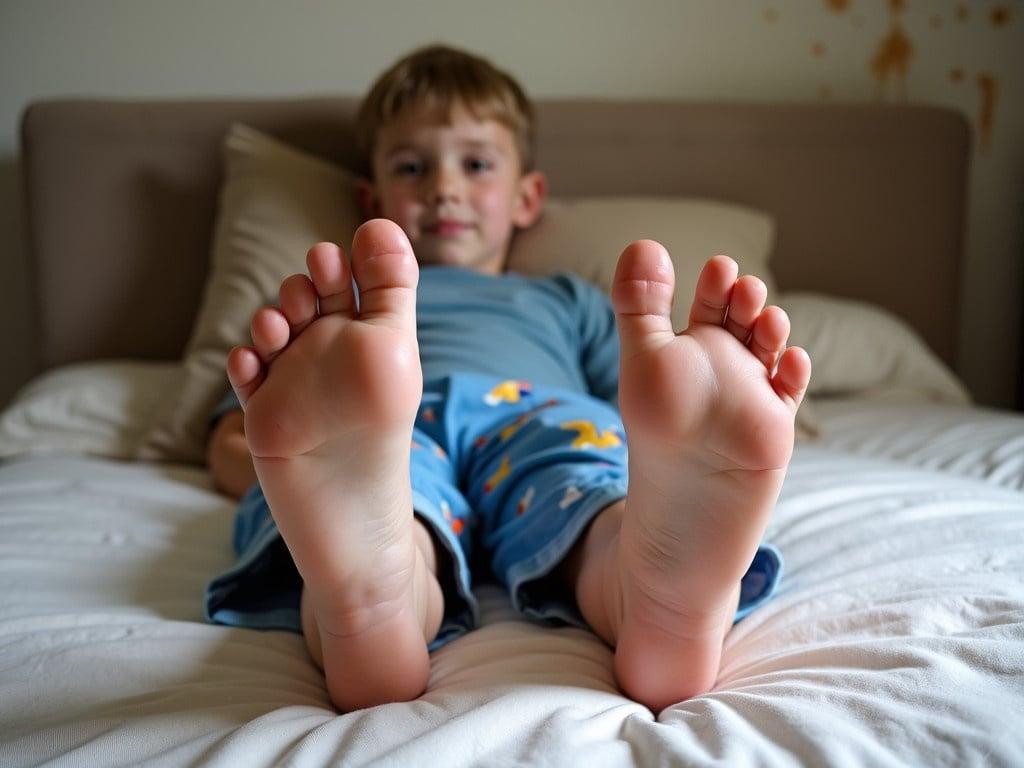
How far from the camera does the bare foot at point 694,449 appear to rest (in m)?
0.56

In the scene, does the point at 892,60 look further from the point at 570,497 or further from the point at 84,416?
the point at 84,416

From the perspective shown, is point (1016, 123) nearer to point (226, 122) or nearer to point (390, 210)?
point (390, 210)

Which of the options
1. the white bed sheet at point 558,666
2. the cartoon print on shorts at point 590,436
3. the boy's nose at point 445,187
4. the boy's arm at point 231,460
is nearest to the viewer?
the white bed sheet at point 558,666

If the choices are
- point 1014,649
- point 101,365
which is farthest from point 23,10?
point 1014,649

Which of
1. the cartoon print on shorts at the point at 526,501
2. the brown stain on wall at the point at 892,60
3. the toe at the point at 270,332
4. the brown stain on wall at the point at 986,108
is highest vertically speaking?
the brown stain on wall at the point at 892,60

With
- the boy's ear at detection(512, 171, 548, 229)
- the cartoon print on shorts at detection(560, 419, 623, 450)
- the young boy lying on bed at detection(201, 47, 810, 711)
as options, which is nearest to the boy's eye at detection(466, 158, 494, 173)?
the boy's ear at detection(512, 171, 548, 229)

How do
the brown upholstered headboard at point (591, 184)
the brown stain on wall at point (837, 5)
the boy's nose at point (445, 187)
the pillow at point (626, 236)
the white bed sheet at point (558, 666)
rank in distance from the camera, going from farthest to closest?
1. the brown stain on wall at point (837, 5)
2. the brown upholstered headboard at point (591, 184)
3. the pillow at point (626, 236)
4. the boy's nose at point (445, 187)
5. the white bed sheet at point (558, 666)

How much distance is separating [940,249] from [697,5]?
2.30 feet

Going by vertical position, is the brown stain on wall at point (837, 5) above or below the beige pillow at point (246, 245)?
above

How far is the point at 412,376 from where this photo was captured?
0.59m

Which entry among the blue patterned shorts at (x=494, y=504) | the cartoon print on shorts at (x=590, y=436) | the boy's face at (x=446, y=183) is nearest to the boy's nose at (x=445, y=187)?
the boy's face at (x=446, y=183)

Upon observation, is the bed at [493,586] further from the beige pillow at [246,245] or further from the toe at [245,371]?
the toe at [245,371]

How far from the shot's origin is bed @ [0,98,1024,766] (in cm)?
52

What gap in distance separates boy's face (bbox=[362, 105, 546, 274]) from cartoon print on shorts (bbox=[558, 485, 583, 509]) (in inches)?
23.4
